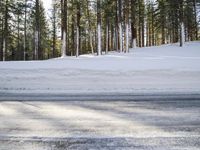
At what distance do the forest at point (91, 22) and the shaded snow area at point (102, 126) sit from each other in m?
21.8

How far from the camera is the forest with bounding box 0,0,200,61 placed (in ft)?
120

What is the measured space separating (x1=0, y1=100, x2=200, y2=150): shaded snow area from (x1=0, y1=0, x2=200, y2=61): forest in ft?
71.6

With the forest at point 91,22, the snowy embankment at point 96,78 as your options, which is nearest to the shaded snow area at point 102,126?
the snowy embankment at point 96,78

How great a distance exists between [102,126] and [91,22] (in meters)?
47.8

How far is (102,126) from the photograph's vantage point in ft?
22.3

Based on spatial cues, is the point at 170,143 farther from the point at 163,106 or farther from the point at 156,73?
the point at 156,73

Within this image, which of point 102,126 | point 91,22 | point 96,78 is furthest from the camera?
point 91,22

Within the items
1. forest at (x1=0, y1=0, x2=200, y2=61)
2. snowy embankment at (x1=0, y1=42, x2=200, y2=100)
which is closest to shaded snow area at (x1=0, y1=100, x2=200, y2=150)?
snowy embankment at (x1=0, y1=42, x2=200, y2=100)

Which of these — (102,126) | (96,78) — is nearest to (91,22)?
(96,78)

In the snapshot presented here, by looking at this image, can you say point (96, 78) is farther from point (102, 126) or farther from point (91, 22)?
point (91, 22)

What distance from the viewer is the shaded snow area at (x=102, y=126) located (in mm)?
5559

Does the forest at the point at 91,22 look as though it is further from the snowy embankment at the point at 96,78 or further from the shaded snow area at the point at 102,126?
the shaded snow area at the point at 102,126

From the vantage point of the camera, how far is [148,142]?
5613 millimetres

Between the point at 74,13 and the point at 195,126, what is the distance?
35.6 metres
